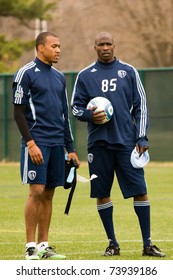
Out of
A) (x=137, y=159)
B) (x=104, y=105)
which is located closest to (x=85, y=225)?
(x=137, y=159)

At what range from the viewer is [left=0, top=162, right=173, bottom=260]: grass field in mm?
12062

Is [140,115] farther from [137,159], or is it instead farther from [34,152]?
[34,152]

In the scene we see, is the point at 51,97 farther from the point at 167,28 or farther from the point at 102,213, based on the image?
the point at 167,28

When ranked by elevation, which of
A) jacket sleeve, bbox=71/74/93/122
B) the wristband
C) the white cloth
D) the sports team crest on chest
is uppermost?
the sports team crest on chest

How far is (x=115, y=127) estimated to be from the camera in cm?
1158

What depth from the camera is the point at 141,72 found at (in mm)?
31969

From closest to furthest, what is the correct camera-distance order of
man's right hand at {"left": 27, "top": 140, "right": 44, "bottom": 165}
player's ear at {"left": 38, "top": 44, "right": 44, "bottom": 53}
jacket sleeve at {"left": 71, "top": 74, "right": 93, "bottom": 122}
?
man's right hand at {"left": 27, "top": 140, "right": 44, "bottom": 165}, player's ear at {"left": 38, "top": 44, "right": 44, "bottom": 53}, jacket sleeve at {"left": 71, "top": 74, "right": 93, "bottom": 122}

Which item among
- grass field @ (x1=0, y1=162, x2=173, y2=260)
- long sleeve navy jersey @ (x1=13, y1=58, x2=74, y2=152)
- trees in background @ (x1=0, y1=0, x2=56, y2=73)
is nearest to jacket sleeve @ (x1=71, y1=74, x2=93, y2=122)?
long sleeve navy jersey @ (x1=13, y1=58, x2=74, y2=152)

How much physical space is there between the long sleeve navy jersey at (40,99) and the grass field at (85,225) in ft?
4.31

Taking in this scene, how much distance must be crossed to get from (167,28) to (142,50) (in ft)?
7.97

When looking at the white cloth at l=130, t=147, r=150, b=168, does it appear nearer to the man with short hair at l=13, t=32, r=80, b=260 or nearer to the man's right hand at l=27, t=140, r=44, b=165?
the man with short hair at l=13, t=32, r=80, b=260

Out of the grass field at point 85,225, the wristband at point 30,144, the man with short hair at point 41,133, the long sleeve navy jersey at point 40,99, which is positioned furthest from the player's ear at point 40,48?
the grass field at point 85,225

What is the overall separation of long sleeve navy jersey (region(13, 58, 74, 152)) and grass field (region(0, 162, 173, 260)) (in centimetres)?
131
